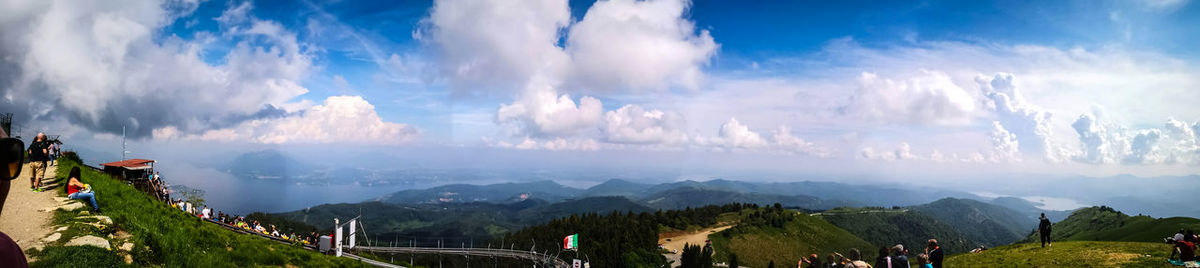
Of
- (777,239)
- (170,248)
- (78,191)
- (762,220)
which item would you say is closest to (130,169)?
(78,191)

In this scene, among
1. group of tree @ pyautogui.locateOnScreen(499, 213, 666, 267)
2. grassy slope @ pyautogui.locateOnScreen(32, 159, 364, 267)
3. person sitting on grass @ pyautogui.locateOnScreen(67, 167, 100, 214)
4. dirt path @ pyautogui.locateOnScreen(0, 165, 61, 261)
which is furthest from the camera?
group of tree @ pyautogui.locateOnScreen(499, 213, 666, 267)

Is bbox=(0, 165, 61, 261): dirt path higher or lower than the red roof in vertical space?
lower

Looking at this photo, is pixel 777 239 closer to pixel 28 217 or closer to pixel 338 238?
pixel 338 238

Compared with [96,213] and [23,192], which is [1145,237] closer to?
[96,213]

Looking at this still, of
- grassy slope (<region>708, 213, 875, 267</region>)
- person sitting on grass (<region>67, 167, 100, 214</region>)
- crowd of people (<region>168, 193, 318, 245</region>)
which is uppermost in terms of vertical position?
person sitting on grass (<region>67, 167, 100, 214</region>)

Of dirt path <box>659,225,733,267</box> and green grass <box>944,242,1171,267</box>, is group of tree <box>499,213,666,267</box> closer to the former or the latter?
dirt path <box>659,225,733,267</box>

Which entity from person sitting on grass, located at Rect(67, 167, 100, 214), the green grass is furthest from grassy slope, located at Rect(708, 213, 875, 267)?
person sitting on grass, located at Rect(67, 167, 100, 214)

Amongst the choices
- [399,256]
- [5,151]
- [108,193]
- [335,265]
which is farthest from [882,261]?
[399,256]
